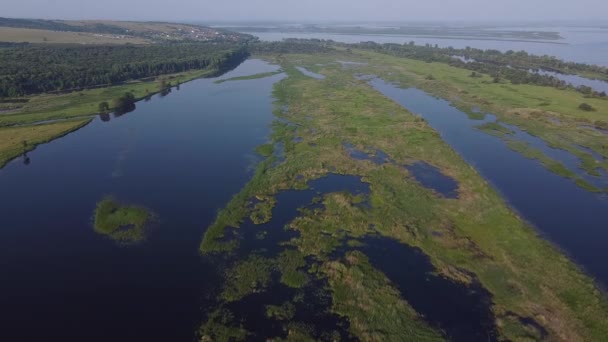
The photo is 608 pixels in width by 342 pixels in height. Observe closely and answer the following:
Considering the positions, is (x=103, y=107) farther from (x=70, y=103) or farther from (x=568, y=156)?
(x=568, y=156)

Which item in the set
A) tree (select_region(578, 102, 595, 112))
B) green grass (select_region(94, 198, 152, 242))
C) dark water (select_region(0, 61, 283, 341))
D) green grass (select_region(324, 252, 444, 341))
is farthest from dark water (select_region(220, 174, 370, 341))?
tree (select_region(578, 102, 595, 112))

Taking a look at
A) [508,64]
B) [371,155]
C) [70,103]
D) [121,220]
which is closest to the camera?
[121,220]

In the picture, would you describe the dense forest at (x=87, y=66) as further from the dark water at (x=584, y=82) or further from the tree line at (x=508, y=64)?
the dark water at (x=584, y=82)

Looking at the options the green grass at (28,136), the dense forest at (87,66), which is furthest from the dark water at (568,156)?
the dense forest at (87,66)

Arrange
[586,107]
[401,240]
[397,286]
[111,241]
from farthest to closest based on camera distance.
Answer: [586,107]
[401,240]
[111,241]
[397,286]

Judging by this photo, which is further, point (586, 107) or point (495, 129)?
point (586, 107)

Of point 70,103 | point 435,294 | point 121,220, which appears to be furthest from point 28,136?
point 435,294
